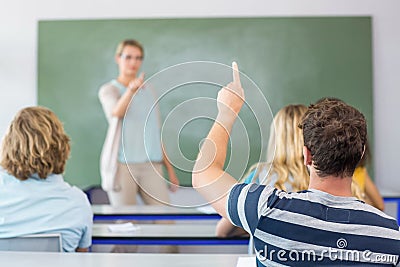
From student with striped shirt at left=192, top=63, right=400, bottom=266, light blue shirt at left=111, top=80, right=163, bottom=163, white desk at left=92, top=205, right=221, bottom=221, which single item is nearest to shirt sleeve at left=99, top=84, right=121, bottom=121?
white desk at left=92, top=205, right=221, bottom=221

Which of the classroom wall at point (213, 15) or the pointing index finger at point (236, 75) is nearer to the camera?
the pointing index finger at point (236, 75)

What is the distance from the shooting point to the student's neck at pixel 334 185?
134 cm

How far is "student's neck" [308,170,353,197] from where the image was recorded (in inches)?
52.6

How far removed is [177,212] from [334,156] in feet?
6.49

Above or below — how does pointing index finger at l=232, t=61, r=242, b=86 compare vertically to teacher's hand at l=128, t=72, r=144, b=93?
below

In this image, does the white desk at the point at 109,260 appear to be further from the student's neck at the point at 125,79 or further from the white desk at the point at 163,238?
the student's neck at the point at 125,79

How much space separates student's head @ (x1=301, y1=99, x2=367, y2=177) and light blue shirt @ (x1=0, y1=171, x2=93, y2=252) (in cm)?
119

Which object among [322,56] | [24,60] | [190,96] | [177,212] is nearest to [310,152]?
[190,96]

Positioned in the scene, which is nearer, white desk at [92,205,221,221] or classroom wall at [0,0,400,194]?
white desk at [92,205,221,221]

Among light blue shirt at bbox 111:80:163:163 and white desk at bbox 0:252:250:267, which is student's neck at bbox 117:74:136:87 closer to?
white desk at bbox 0:252:250:267

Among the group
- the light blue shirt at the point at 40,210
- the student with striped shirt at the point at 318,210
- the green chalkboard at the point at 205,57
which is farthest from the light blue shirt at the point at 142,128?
the green chalkboard at the point at 205,57

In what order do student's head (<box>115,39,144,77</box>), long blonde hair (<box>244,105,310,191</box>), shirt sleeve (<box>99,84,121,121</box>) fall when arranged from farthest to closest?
student's head (<box>115,39,144,77</box>)
shirt sleeve (<box>99,84,121,121</box>)
long blonde hair (<box>244,105,310,191</box>)

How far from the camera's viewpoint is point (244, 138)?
1.27 meters

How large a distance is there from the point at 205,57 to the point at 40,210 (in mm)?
2832
